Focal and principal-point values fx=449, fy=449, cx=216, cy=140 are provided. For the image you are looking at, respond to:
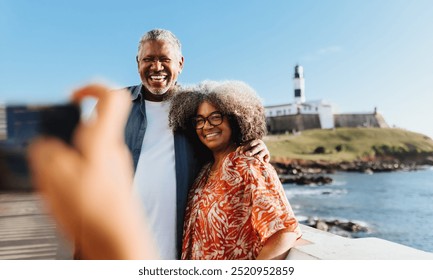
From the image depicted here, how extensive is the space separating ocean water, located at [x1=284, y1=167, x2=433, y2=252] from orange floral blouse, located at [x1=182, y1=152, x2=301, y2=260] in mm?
6927

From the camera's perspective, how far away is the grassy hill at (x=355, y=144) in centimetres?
372

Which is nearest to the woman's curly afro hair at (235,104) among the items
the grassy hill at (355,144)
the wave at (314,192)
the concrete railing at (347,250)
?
the concrete railing at (347,250)

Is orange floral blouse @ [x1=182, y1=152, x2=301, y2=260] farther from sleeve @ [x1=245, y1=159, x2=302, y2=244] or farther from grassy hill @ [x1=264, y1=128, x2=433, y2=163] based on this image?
grassy hill @ [x1=264, y1=128, x2=433, y2=163]

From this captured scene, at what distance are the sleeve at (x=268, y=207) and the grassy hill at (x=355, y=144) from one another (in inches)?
82.7

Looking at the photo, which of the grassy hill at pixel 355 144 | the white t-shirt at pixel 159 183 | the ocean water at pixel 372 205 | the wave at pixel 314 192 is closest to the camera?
the white t-shirt at pixel 159 183

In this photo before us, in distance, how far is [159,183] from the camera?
142 centimetres

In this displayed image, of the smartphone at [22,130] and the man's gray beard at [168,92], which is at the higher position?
the man's gray beard at [168,92]

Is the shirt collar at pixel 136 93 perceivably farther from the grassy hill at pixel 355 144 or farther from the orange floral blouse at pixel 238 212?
the grassy hill at pixel 355 144

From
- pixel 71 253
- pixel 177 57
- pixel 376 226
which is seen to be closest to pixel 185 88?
pixel 177 57

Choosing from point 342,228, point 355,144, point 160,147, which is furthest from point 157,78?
point 342,228

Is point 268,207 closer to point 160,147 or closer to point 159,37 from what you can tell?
point 160,147

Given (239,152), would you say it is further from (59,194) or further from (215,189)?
(59,194)

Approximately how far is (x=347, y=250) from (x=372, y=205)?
12956 millimetres

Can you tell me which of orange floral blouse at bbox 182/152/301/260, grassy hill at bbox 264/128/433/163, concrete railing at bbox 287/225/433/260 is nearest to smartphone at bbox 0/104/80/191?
orange floral blouse at bbox 182/152/301/260
